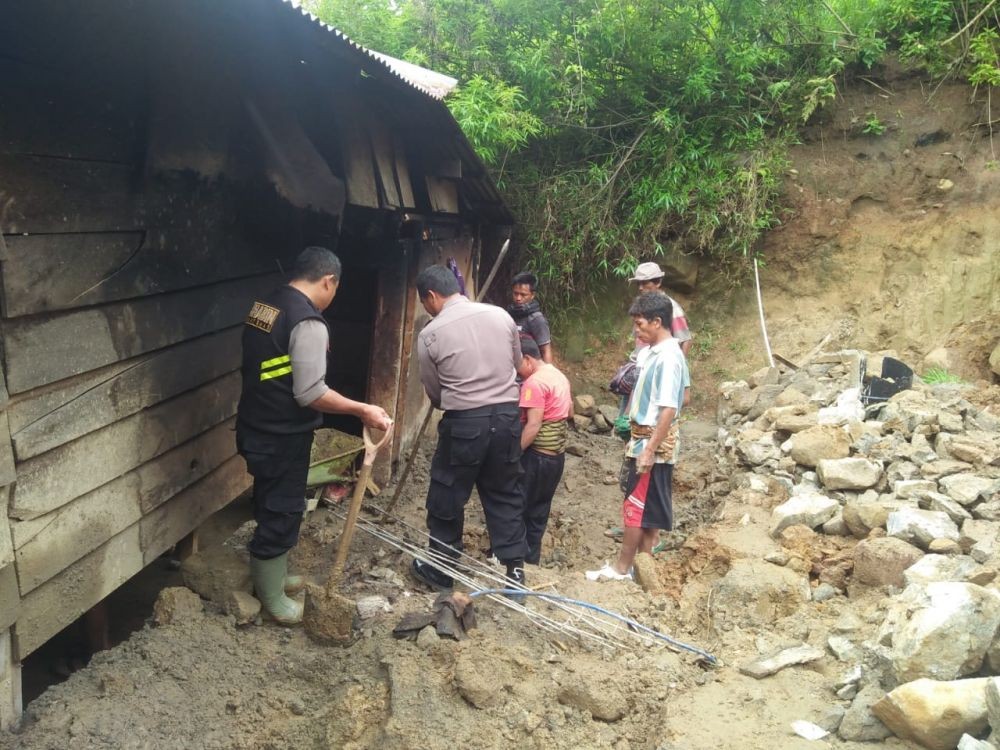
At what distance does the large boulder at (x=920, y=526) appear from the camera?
4.21 m


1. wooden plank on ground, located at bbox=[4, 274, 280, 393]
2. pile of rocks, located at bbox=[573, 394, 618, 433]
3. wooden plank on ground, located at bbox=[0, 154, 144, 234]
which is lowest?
pile of rocks, located at bbox=[573, 394, 618, 433]

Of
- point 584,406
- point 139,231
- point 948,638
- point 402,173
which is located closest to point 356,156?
point 402,173

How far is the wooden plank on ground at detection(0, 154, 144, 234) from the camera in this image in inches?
97.7

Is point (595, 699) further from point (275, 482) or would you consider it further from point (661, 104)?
point (661, 104)

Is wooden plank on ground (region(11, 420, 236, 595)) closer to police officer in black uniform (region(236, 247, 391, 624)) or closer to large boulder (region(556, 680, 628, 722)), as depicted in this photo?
police officer in black uniform (region(236, 247, 391, 624))

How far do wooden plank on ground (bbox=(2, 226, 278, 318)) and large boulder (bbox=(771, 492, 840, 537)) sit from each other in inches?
149

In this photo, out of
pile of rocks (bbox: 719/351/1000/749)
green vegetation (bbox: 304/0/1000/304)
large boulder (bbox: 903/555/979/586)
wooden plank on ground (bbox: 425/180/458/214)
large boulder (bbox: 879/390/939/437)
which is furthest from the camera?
green vegetation (bbox: 304/0/1000/304)

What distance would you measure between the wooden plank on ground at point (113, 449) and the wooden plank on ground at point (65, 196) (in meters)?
0.83

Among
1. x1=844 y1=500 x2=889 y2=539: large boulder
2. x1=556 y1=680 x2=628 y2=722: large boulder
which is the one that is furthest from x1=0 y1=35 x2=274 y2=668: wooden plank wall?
x1=844 y1=500 x2=889 y2=539: large boulder

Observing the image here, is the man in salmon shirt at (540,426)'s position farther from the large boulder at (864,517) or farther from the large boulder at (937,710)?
the large boulder at (937,710)

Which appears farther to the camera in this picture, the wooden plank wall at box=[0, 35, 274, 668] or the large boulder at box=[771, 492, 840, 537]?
the large boulder at box=[771, 492, 840, 537]

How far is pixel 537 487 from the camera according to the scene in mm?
5035

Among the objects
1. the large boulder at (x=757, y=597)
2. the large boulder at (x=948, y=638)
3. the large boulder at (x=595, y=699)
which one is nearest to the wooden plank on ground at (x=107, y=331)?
the large boulder at (x=595, y=699)

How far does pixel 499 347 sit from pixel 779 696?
88.0 inches
